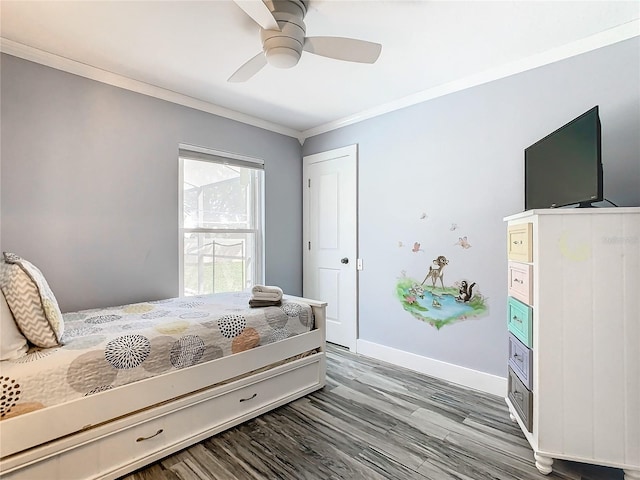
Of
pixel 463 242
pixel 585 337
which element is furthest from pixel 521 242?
pixel 463 242

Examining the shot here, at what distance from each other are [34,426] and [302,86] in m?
2.77

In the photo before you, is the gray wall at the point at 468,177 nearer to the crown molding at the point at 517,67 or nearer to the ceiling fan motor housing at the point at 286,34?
the crown molding at the point at 517,67

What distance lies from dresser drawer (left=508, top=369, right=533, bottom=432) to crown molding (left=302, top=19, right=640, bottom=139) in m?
2.14

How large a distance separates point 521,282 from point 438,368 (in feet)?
4.32

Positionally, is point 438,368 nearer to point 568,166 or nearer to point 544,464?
point 544,464

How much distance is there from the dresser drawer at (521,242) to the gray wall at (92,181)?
2692 mm

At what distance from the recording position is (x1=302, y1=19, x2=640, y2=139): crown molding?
2011mm

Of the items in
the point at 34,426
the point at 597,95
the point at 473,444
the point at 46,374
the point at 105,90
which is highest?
the point at 105,90

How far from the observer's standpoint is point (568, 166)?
5.93 ft

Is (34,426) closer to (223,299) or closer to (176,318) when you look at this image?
(176,318)

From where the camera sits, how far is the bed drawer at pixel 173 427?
150cm

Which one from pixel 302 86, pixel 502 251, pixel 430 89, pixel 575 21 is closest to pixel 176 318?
pixel 302 86

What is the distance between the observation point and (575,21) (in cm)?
195

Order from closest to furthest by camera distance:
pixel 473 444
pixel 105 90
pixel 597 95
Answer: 1. pixel 473 444
2. pixel 597 95
3. pixel 105 90
